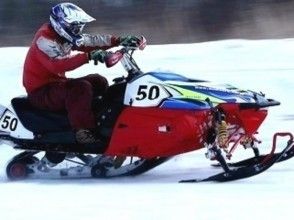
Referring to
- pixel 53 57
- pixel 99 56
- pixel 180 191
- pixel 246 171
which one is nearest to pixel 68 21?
pixel 53 57

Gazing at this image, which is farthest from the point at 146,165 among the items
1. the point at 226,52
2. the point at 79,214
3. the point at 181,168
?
the point at 226,52

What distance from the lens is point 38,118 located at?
7.04 metres

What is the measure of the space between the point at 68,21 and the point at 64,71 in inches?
14.6

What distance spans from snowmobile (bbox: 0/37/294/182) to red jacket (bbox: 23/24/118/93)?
240 millimetres

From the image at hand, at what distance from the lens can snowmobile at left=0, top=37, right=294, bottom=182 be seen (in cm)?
648

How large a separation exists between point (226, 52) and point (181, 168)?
3888 mm

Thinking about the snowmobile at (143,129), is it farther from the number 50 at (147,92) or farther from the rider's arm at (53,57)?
Answer: the rider's arm at (53,57)

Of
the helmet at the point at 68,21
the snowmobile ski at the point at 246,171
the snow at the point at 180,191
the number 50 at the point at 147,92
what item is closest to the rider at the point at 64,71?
the helmet at the point at 68,21

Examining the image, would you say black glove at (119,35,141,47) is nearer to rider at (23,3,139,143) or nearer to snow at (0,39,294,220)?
rider at (23,3,139,143)

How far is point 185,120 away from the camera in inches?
257

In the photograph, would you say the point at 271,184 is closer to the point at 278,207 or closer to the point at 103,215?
the point at 278,207

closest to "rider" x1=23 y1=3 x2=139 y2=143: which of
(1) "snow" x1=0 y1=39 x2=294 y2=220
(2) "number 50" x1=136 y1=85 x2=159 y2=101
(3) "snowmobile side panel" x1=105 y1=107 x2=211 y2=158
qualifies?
(3) "snowmobile side panel" x1=105 y1=107 x2=211 y2=158

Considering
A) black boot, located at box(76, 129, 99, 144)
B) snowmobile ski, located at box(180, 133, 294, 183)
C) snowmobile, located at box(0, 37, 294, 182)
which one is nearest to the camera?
snowmobile ski, located at box(180, 133, 294, 183)

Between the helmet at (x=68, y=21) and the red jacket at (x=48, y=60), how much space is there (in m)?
0.07
